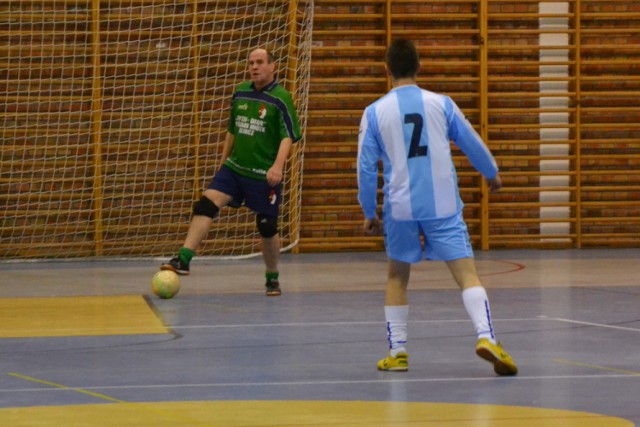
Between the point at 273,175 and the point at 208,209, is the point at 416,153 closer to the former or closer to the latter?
the point at 273,175

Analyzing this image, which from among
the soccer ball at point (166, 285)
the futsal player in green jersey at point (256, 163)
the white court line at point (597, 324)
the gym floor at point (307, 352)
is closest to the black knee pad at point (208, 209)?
the futsal player in green jersey at point (256, 163)

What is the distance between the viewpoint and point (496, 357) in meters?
6.16

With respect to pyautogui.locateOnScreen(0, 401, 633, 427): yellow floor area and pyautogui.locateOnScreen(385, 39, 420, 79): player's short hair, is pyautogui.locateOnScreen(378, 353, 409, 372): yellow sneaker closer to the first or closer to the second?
pyautogui.locateOnScreen(0, 401, 633, 427): yellow floor area

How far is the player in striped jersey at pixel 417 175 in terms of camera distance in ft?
21.0

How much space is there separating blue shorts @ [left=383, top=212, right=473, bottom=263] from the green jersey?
373cm

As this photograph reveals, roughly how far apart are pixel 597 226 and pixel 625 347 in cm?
868

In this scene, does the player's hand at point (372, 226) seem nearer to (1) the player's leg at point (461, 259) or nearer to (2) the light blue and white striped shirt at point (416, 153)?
(2) the light blue and white striped shirt at point (416, 153)

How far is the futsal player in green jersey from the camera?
1010cm

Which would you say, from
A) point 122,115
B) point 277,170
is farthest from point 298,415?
point 122,115

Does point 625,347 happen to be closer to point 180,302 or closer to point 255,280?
point 180,302

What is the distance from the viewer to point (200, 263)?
45.1 feet

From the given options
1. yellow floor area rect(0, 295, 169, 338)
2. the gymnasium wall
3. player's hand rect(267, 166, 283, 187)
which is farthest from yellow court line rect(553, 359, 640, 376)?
the gymnasium wall

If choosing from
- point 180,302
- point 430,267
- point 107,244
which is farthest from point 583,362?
point 107,244

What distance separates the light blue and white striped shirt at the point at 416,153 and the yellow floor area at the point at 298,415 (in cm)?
121
